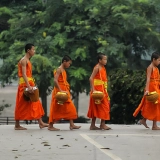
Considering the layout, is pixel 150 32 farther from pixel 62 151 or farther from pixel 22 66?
pixel 62 151

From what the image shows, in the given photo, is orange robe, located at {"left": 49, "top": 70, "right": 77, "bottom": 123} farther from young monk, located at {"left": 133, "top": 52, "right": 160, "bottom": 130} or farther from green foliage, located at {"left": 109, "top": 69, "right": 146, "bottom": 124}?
green foliage, located at {"left": 109, "top": 69, "right": 146, "bottom": 124}

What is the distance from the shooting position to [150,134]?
12.1 metres

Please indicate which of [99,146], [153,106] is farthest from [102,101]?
[99,146]

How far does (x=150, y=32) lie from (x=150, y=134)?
10373 mm

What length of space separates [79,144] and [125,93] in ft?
21.0

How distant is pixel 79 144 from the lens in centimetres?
1048

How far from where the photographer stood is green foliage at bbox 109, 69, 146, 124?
16406mm

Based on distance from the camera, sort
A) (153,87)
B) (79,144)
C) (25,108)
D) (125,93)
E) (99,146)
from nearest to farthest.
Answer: (99,146), (79,144), (25,108), (153,87), (125,93)

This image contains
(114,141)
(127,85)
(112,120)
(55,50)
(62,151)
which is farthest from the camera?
(55,50)

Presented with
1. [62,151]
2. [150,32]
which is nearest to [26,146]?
[62,151]

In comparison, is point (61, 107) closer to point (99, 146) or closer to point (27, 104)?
point (27, 104)

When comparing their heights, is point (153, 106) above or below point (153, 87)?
below

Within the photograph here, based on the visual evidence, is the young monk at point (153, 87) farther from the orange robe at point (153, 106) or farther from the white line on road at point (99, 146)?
the white line on road at point (99, 146)

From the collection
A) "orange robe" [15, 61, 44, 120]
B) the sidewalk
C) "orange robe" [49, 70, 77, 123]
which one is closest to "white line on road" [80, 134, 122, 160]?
the sidewalk
